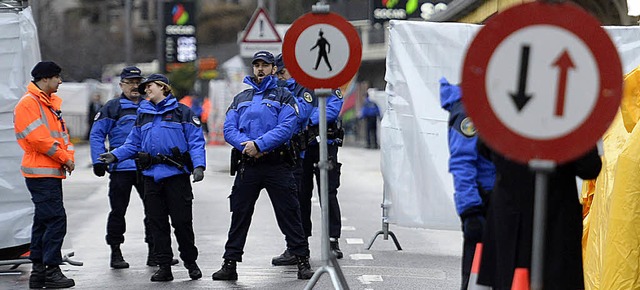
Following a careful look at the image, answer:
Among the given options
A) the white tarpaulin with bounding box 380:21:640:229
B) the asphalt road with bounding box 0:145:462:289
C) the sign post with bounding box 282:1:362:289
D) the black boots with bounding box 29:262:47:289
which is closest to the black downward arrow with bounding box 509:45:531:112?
the asphalt road with bounding box 0:145:462:289

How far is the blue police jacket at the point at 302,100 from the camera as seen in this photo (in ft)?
38.6

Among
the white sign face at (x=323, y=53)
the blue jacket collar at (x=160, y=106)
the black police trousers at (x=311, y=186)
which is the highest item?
the white sign face at (x=323, y=53)

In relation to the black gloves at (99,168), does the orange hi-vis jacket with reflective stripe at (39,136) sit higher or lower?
higher

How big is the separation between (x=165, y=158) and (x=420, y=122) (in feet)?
9.95

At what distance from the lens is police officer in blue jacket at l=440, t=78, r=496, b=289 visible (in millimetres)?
6957

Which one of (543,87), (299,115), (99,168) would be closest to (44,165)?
(99,168)

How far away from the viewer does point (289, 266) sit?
1218 centimetres

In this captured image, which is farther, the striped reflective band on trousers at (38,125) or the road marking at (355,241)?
the road marking at (355,241)

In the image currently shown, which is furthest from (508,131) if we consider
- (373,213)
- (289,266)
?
(373,213)

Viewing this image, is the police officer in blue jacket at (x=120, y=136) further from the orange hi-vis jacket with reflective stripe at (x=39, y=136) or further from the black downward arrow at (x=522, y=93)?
the black downward arrow at (x=522, y=93)

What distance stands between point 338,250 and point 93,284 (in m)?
2.83

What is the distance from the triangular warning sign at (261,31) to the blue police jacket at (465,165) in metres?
13.6

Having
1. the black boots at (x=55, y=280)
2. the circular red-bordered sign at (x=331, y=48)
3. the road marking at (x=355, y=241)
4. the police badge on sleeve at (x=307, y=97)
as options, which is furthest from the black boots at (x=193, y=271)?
the road marking at (x=355, y=241)

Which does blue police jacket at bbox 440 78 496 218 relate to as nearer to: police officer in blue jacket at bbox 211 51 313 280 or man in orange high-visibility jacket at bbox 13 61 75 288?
police officer in blue jacket at bbox 211 51 313 280
